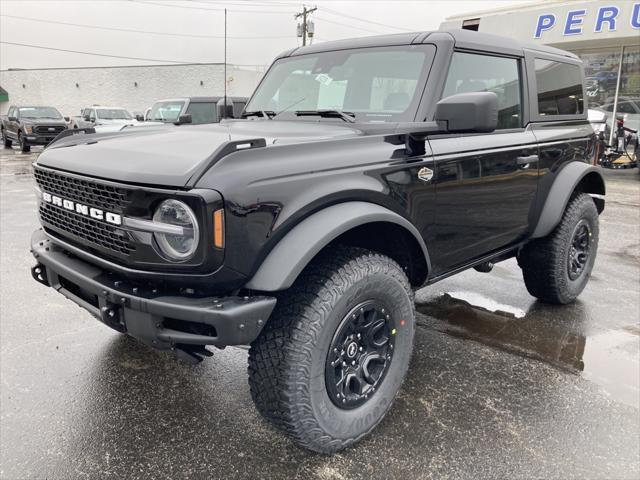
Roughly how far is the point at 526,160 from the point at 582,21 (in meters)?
12.5

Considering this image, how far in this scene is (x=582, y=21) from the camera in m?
13.3

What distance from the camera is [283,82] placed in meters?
Answer: 3.63

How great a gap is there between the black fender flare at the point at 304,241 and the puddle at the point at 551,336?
182 centimetres

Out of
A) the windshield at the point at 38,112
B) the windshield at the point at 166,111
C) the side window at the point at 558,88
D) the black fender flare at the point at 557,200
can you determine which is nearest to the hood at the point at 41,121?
the windshield at the point at 38,112

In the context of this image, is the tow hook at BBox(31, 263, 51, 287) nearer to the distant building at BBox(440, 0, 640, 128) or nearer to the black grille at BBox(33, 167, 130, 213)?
the black grille at BBox(33, 167, 130, 213)

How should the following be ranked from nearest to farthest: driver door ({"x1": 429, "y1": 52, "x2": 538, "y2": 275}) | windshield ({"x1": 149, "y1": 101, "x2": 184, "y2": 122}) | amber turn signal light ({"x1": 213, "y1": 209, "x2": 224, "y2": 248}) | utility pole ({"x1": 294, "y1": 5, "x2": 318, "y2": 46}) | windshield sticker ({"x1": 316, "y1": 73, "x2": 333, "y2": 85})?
amber turn signal light ({"x1": 213, "y1": 209, "x2": 224, "y2": 248})
driver door ({"x1": 429, "y1": 52, "x2": 538, "y2": 275})
windshield sticker ({"x1": 316, "y1": 73, "x2": 333, "y2": 85})
windshield ({"x1": 149, "y1": 101, "x2": 184, "y2": 122})
utility pole ({"x1": 294, "y1": 5, "x2": 318, "y2": 46})

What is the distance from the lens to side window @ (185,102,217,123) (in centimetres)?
1321

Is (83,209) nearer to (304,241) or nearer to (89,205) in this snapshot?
(89,205)

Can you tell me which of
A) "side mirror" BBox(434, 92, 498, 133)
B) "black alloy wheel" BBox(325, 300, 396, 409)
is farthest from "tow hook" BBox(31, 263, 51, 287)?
"side mirror" BBox(434, 92, 498, 133)

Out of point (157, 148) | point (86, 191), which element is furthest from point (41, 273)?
point (157, 148)

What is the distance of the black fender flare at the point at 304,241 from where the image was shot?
1.97 metres

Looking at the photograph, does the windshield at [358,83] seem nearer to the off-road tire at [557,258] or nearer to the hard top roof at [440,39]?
the hard top roof at [440,39]

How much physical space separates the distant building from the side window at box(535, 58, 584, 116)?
10.4 metres

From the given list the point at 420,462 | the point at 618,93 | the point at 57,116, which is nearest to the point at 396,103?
the point at 420,462
